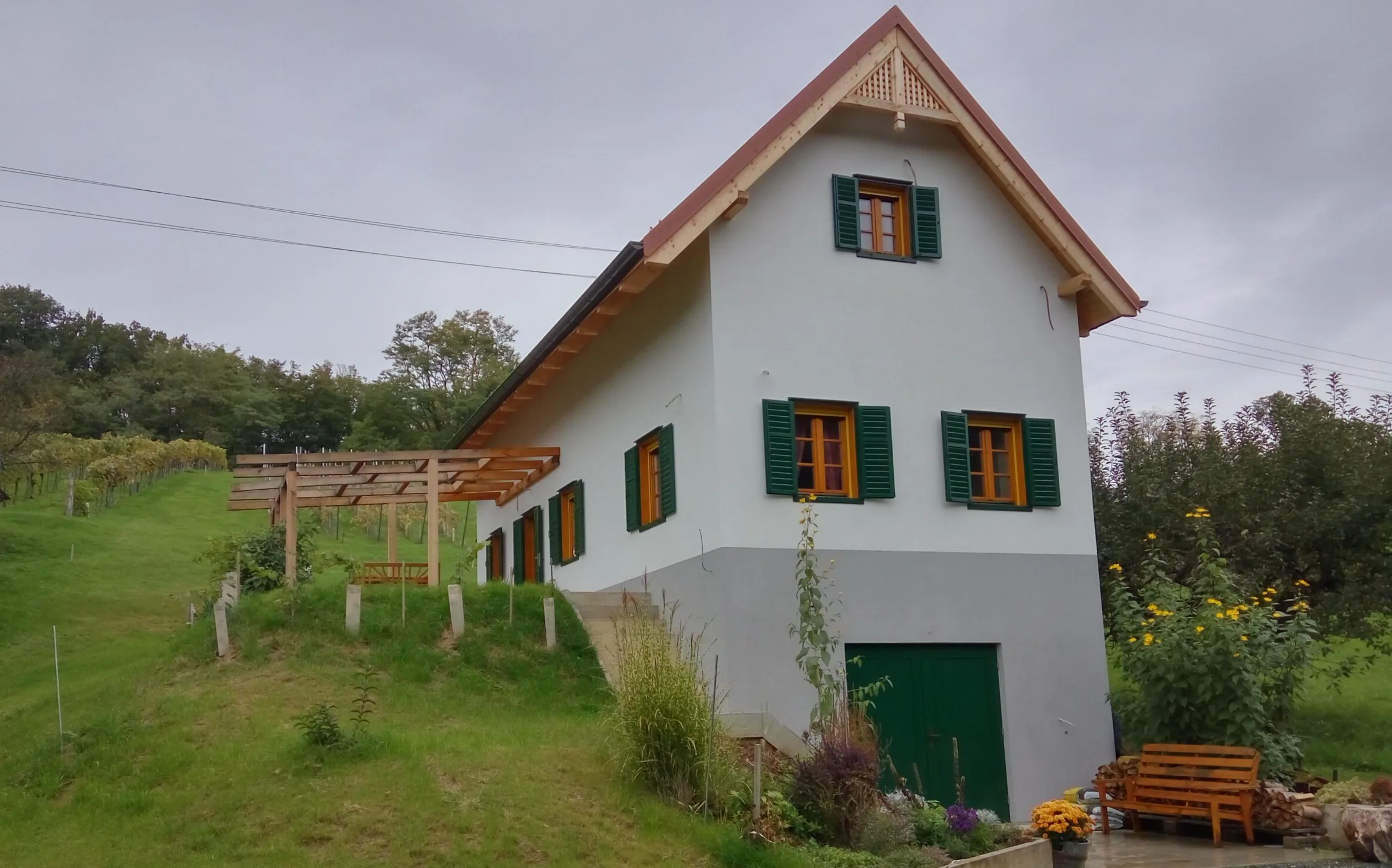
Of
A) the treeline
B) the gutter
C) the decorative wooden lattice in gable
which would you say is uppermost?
the treeline

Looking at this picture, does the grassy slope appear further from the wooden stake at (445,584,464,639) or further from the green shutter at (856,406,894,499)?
the green shutter at (856,406,894,499)

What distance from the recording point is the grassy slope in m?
8.74

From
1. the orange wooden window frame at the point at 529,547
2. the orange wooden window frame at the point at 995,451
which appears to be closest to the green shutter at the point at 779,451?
the orange wooden window frame at the point at 995,451

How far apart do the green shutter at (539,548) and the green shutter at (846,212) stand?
26.0ft

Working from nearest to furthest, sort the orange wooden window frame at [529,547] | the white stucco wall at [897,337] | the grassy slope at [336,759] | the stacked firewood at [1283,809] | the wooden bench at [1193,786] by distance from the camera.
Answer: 1. the grassy slope at [336,759]
2. the stacked firewood at [1283,809]
3. the wooden bench at [1193,786]
4. the white stucco wall at [897,337]
5. the orange wooden window frame at [529,547]

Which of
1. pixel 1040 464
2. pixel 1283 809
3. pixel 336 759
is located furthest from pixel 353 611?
pixel 1283 809

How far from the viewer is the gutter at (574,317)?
510 inches

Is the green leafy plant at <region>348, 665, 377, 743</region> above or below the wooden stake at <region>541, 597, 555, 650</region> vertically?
below

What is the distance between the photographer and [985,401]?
1447 cm

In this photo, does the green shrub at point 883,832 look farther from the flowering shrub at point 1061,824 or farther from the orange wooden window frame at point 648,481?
the orange wooden window frame at point 648,481

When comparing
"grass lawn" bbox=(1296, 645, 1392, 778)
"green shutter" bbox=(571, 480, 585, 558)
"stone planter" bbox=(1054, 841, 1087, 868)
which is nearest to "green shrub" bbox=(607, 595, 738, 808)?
"stone planter" bbox=(1054, 841, 1087, 868)

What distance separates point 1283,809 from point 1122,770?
1.89 meters

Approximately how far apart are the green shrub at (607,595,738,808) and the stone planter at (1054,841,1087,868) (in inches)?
109

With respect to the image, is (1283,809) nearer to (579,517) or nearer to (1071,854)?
(1071,854)
